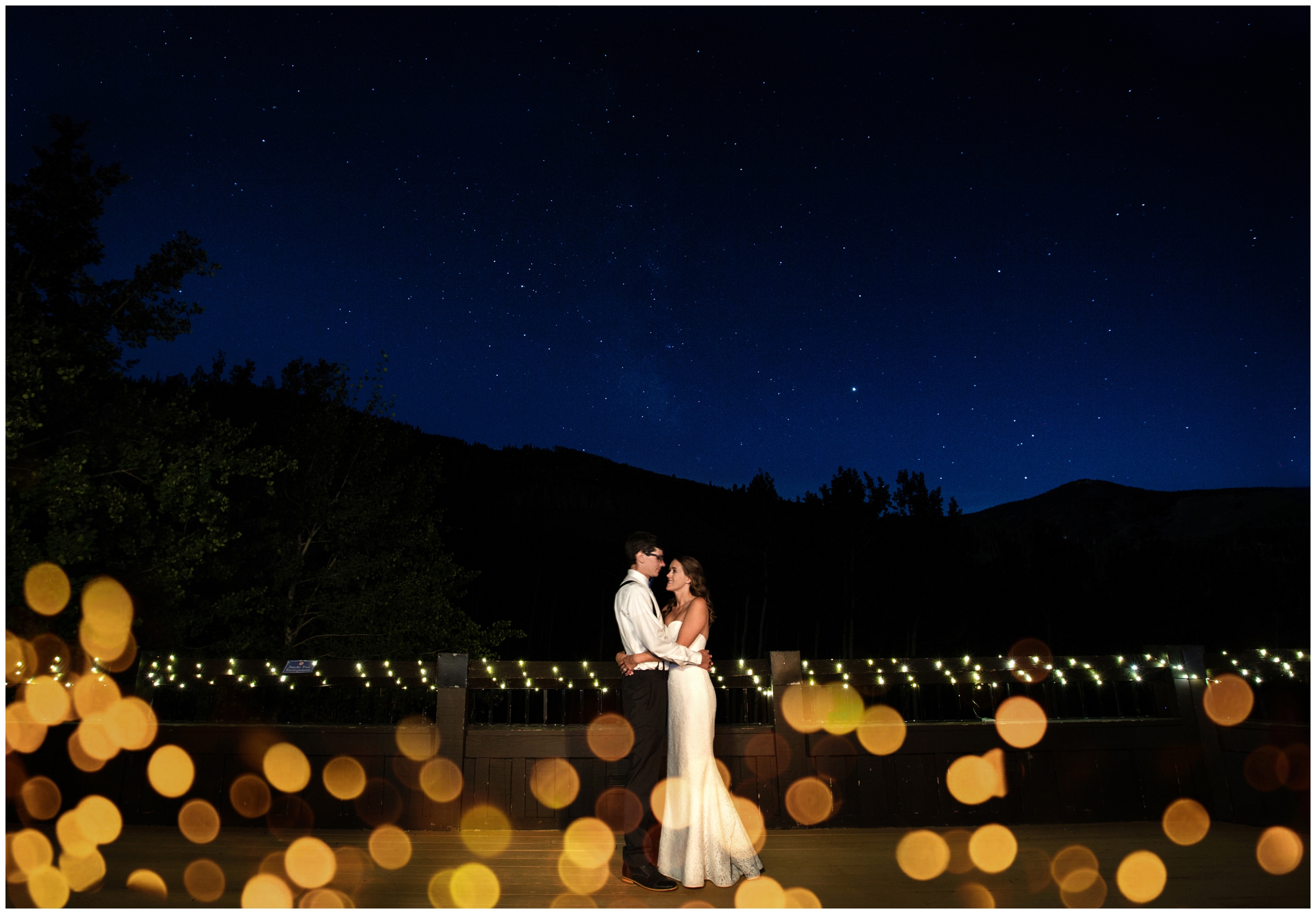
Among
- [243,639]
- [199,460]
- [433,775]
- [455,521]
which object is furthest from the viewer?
[455,521]

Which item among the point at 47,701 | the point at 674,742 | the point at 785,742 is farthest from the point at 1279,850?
the point at 47,701

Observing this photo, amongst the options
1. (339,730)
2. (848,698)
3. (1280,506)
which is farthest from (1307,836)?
(1280,506)

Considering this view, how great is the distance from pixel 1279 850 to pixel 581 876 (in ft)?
13.4

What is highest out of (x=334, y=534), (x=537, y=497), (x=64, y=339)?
(x=537, y=497)

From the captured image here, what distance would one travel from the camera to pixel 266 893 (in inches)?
142

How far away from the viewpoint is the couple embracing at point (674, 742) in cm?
359

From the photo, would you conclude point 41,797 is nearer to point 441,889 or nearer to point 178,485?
point 441,889

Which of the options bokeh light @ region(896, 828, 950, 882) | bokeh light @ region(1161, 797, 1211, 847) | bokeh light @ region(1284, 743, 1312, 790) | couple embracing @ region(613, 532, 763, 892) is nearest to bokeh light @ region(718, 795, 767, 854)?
bokeh light @ region(896, 828, 950, 882)

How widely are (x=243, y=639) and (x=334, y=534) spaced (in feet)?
8.46

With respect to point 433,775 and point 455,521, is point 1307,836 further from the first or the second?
point 455,521

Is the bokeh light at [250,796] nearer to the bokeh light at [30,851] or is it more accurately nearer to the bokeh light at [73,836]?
the bokeh light at [73,836]

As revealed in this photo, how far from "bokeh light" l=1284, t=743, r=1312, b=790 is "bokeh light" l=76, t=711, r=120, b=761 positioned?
807cm

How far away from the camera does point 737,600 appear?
39062 mm

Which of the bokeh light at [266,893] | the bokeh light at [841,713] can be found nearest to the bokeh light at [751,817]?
the bokeh light at [841,713]
